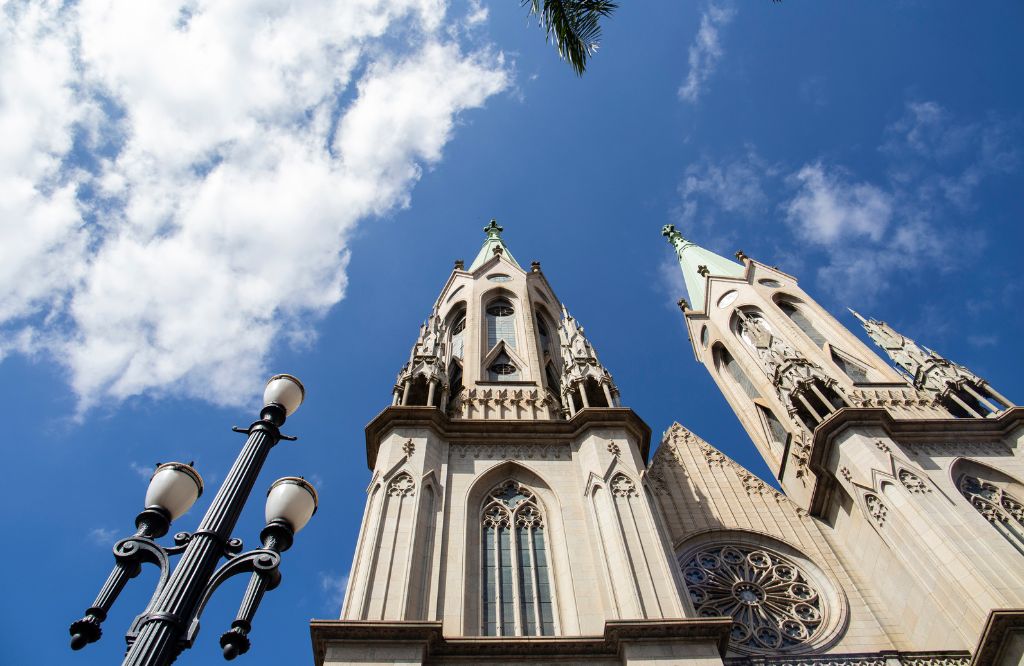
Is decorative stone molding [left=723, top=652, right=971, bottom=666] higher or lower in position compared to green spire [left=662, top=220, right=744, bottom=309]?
lower

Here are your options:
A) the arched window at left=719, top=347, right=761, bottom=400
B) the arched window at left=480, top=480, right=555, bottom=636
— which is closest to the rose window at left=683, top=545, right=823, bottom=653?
the arched window at left=480, top=480, right=555, bottom=636

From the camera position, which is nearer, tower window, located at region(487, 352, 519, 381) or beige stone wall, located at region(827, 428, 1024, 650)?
beige stone wall, located at region(827, 428, 1024, 650)

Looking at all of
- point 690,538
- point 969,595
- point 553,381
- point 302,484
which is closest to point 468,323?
point 553,381

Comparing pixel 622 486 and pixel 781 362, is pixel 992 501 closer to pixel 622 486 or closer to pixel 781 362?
pixel 781 362

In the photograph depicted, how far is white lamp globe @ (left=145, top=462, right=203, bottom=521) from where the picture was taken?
6098 millimetres

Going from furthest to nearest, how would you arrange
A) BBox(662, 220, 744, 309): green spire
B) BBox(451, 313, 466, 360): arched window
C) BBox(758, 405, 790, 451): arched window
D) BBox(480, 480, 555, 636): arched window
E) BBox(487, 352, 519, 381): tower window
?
BBox(662, 220, 744, 309): green spire, BBox(451, 313, 466, 360): arched window, BBox(758, 405, 790, 451): arched window, BBox(487, 352, 519, 381): tower window, BBox(480, 480, 555, 636): arched window

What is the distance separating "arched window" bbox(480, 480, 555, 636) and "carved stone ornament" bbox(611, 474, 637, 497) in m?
1.68

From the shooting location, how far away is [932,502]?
1498cm

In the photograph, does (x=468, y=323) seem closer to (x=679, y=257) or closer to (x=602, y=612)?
(x=602, y=612)

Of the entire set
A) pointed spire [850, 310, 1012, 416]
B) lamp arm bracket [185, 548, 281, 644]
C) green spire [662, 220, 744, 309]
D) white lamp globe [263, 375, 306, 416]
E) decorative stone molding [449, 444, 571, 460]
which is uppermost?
green spire [662, 220, 744, 309]

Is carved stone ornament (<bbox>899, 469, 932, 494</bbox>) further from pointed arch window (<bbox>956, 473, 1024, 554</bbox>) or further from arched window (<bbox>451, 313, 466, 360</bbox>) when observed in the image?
arched window (<bbox>451, 313, 466, 360</bbox>)

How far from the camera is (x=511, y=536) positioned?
1480 centimetres

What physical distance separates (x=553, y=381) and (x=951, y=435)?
11.1 m

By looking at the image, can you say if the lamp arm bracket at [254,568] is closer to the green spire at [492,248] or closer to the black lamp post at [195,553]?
the black lamp post at [195,553]
